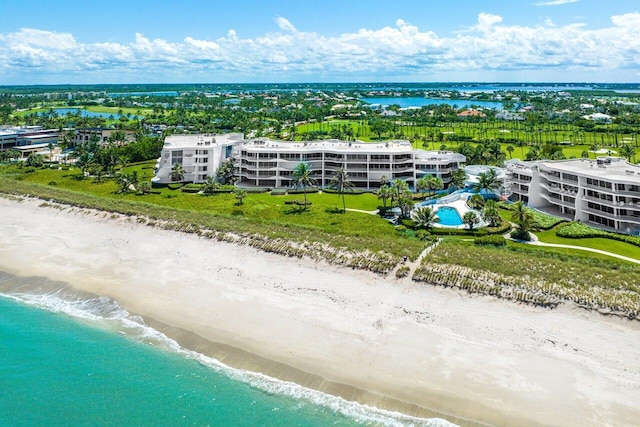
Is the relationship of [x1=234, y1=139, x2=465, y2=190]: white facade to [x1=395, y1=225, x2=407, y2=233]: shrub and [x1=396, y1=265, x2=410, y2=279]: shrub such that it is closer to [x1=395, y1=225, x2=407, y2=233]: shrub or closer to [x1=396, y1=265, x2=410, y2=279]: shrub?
[x1=395, y1=225, x2=407, y2=233]: shrub

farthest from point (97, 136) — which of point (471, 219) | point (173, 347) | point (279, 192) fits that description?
point (173, 347)

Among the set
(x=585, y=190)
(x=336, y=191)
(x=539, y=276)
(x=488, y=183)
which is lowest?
(x=539, y=276)

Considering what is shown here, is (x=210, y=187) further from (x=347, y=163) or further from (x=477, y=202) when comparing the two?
(x=477, y=202)

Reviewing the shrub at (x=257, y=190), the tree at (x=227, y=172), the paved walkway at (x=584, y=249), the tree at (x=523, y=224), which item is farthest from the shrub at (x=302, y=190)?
the paved walkway at (x=584, y=249)

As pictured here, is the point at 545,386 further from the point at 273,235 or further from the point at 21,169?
the point at 21,169

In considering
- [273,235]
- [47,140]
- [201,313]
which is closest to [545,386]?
[201,313]

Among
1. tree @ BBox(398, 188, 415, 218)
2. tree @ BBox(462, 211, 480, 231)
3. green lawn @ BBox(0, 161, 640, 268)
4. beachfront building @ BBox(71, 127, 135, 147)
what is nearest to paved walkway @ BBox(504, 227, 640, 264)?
green lawn @ BBox(0, 161, 640, 268)
